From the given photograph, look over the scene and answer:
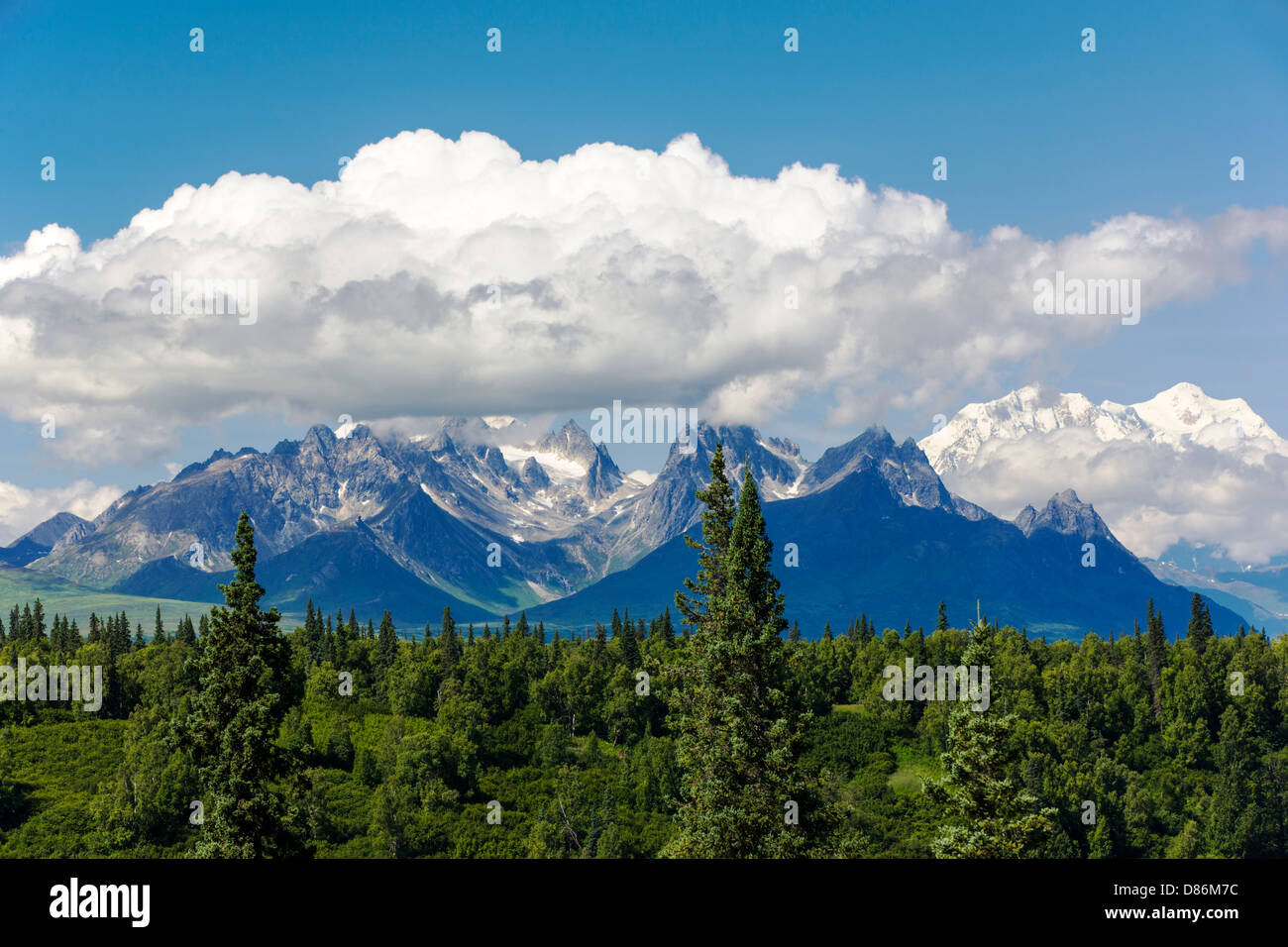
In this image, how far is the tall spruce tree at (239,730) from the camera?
49.5 meters

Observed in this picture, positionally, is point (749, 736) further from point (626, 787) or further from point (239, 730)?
point (626, 787)

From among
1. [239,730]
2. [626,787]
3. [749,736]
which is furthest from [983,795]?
[626,787]

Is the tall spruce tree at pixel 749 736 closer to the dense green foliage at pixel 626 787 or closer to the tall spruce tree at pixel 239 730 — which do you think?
the dense green foliage at pixel 626 787

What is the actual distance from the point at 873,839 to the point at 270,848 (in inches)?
5617

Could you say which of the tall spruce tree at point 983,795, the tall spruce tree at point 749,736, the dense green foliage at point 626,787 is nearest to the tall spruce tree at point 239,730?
the dense green foliage at point 626,787

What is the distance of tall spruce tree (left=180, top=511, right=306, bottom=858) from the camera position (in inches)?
1950

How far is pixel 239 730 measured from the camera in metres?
49.5

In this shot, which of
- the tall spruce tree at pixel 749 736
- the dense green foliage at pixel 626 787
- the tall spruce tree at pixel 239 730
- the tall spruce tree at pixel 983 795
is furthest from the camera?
the tall spruce tree at pixel 749 736

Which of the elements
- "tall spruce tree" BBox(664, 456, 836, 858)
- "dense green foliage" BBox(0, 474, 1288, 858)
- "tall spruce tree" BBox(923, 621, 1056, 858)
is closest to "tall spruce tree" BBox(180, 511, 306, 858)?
"dense green foliage" BBox(0, 474, 1288, 858)
